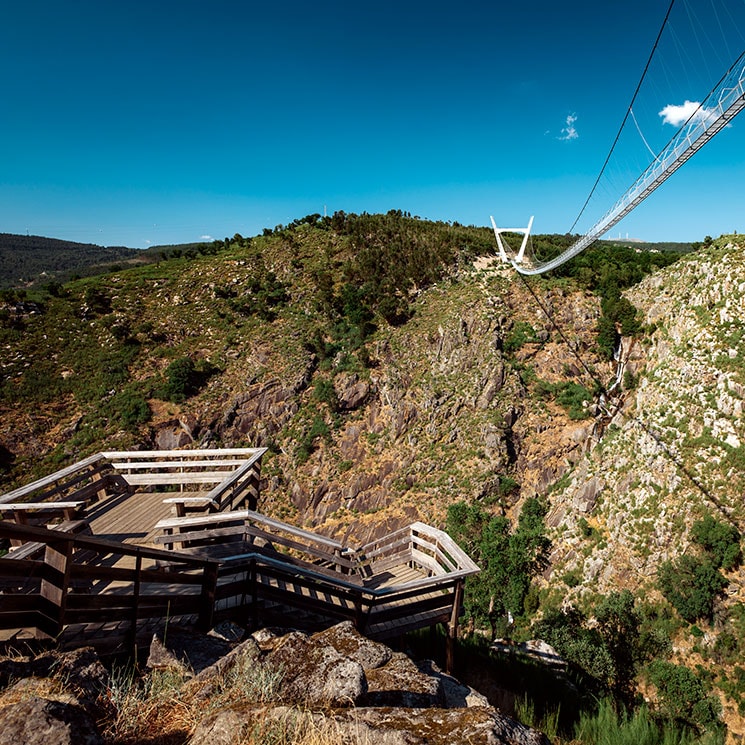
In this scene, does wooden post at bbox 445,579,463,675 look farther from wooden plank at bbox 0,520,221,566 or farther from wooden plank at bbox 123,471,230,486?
wooden plank at bbox 123,471,230,486

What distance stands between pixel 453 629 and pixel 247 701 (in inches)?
168

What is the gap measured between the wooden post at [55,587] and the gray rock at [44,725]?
1033 mm

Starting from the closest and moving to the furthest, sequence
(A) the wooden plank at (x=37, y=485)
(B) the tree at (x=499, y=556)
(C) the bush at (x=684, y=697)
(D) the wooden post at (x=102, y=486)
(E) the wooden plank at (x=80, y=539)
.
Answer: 1. (E) the wooden plank at (x=80, y=539)
2. (A) the wooden plank at (x=37, y=485)
3. (D) the wooden post at (x=102, y=486)
4. (C) the bush at (x=684, y=697)
5. (B) the tree at (x=499, y=556)

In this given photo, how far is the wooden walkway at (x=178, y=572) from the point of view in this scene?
9.66ft

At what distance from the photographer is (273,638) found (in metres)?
3.62

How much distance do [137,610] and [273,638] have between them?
1.21m

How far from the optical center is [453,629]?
579 centimetres

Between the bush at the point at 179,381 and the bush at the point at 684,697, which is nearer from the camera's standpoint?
the bush at the point at 684,697

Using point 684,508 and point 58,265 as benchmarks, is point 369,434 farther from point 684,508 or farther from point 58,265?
point 58,265

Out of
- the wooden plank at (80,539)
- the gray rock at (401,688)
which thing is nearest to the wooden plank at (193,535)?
the wooden plank at (80,539)

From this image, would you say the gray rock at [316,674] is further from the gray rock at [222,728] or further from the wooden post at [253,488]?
the wooden post at [253,488]

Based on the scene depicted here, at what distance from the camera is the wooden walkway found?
2943mm

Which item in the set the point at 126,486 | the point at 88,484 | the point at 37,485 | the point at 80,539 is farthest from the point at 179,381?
the point at 80,539

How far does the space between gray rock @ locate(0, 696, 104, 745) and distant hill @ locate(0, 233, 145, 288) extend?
10420 cm
